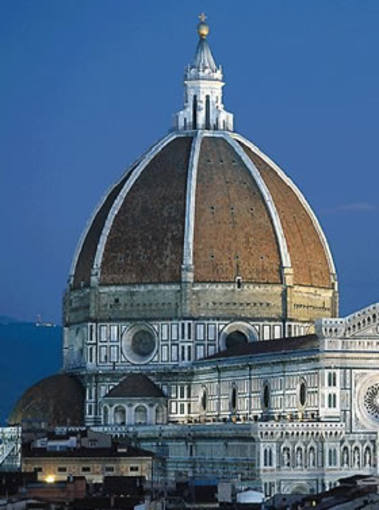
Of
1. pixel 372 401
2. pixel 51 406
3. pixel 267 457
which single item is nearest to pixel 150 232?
pixel 51 406

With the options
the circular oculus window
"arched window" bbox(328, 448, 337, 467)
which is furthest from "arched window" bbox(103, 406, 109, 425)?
"arched window" bbox(328, 448, 337, 467)

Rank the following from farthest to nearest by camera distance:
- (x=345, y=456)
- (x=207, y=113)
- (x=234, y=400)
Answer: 1. (x=207, y=113)
2. (x=234, y=400)
3. (x=345, y=456)

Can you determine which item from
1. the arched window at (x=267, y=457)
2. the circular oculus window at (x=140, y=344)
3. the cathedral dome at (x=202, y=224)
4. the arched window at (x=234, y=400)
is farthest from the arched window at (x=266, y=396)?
the circular oculus window at (x=140, y=344)

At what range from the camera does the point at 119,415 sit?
515ft

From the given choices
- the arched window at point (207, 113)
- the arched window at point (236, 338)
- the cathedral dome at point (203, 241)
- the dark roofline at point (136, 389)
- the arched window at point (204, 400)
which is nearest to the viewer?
the arched window at point (204, 400)

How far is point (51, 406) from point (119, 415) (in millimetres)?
4402

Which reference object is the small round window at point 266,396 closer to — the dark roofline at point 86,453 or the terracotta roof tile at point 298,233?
the dark roofline at point 86,453

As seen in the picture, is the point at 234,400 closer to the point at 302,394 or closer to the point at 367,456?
the point at 302,394

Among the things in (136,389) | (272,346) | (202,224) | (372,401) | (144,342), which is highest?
(202,224)

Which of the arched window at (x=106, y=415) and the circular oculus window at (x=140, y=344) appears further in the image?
the circular oculus window at (x=140, y=344)

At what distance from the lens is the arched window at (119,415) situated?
156500 mm

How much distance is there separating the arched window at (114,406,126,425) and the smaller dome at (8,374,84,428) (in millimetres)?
2724

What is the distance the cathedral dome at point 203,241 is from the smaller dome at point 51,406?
4.54 metres

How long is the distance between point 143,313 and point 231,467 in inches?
746
